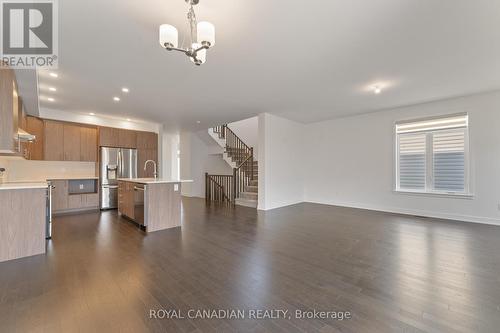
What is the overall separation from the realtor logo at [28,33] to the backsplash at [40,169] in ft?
10.3

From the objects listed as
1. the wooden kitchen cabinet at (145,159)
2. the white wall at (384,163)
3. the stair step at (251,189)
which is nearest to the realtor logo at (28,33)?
the wooden kitchen cabinet at (145,159)

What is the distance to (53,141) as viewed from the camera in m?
5.60

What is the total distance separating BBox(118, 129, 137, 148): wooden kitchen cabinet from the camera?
6.61 meters

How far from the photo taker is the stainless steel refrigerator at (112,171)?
613 cm

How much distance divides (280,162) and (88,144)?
18.5 ft

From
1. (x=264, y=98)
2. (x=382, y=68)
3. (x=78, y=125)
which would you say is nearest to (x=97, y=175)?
(x=78, y=125)

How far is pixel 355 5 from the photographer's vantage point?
212 cm

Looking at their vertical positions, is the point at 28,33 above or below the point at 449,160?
above

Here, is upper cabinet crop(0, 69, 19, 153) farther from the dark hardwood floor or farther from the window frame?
the window frame

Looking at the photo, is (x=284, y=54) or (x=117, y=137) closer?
(x=284, y=54)

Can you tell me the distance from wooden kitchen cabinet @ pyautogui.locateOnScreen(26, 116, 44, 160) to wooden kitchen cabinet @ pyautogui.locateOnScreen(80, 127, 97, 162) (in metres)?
0.82

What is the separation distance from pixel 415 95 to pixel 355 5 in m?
3.74

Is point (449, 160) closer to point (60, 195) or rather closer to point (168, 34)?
point (168, 34)

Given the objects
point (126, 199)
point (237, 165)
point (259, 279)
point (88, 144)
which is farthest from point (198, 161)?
point (259, 279)
